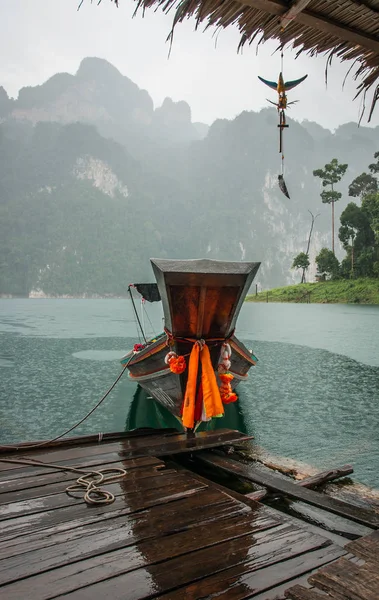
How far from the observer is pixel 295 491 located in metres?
3.88

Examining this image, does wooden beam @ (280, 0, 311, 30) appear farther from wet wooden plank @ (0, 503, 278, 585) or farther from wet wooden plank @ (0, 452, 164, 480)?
wet wooden plank @ (0, 452, 164, 480)

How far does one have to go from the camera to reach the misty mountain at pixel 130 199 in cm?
13175

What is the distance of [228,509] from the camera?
10.6 feet

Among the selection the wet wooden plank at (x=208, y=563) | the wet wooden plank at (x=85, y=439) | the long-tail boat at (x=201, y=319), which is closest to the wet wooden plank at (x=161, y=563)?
the wet wooden plank at (x=208, y=563)

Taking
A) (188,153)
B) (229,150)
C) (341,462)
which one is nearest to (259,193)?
(229,150)

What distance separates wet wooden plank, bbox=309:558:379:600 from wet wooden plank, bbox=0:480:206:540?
1.44 meters

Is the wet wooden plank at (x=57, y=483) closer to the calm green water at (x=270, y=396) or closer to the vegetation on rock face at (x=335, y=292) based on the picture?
the calm green water at (x=270, y=396)

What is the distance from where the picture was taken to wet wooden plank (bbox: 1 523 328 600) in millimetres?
2258

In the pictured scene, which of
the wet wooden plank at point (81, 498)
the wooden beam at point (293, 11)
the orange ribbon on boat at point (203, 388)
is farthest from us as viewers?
the orange ribbon on boat at point (203, 388)

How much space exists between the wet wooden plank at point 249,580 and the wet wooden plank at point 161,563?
0.13 feet

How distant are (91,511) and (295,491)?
1.84m

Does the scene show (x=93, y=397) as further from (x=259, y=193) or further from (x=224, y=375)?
(x=259, y=193)

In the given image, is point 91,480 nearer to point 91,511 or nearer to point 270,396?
point 91,511

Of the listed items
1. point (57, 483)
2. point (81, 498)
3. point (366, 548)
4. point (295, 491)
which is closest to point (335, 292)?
point (295, 491)
